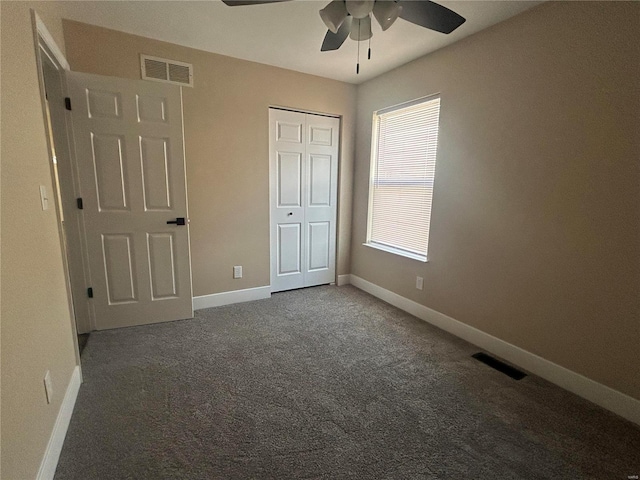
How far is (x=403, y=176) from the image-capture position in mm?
3242

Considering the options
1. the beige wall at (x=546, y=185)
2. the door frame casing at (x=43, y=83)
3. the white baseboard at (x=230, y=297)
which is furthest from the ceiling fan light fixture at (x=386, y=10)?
the white baseboard at (x=230, y=297)

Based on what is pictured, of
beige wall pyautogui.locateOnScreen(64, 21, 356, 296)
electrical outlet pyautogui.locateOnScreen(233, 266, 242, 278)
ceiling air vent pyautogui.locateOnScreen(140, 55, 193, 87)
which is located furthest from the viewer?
electrical outlet pyautogui.locateOnScreen(233, 266, 242, 278)

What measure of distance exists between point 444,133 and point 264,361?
2.44 metres

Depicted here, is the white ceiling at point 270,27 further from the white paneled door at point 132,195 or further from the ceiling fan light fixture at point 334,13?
the ceiling fan light fixture at point 334,13

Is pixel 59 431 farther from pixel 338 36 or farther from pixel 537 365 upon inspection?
pixel 537 365

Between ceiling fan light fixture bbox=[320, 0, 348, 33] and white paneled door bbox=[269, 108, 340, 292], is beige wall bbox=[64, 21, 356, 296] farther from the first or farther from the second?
ceiling fan light fixture bbox=[320, 0, 348, 33]

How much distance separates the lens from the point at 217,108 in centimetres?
299

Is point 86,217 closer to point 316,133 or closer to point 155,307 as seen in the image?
point 155,307

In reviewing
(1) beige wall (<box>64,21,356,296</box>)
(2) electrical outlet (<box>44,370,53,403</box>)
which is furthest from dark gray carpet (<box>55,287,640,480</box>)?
(1) beige wall (<box>64,21,356,296</box>)

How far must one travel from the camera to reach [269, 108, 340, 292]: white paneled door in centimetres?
346

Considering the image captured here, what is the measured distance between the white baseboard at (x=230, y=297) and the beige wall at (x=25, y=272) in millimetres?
1433

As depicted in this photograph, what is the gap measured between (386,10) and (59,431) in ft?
8.60

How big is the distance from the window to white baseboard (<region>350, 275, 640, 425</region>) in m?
0.56

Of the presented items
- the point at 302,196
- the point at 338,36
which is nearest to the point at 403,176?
the point at 302,196
